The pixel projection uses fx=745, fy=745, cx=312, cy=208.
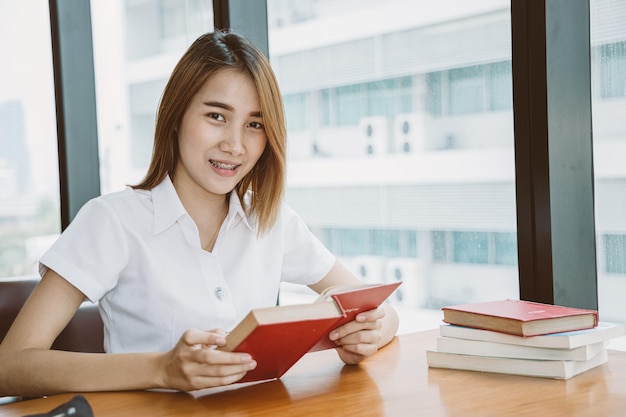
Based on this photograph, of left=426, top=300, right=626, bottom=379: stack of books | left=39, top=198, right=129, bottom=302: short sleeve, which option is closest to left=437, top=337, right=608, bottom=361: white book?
left=426, top=300, right=626, bottom=379: stack of books

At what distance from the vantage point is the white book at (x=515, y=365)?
4.40 ft

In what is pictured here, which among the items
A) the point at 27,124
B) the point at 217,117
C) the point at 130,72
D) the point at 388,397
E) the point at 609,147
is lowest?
the point at 388,397

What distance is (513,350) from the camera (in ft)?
4.54

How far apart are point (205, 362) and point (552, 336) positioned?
0.62 m

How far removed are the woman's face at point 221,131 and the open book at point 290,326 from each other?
0.48 meters

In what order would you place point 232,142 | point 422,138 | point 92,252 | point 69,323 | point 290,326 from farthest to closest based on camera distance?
point 422,138
point 69,323
point 232,142
point 92,252
point 290,326

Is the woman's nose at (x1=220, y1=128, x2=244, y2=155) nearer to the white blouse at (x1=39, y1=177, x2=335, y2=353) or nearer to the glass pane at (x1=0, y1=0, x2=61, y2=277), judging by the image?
the white blouse at (x1=39, y1=177, x2=335, y2=353)

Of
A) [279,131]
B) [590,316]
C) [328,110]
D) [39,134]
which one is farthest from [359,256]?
[39,134]

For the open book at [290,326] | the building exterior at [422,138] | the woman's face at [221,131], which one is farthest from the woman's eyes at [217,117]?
the building exterior at [422,138]

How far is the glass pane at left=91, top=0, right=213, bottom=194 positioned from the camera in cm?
312

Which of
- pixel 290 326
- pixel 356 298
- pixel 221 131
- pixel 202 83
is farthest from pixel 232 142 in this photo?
pixel 290 326

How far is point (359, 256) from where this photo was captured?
8.04 feet

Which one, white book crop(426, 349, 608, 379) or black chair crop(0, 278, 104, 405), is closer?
white book crop(426, 349, 608, 379)

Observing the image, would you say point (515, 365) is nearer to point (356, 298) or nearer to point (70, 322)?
point (356, 298)
